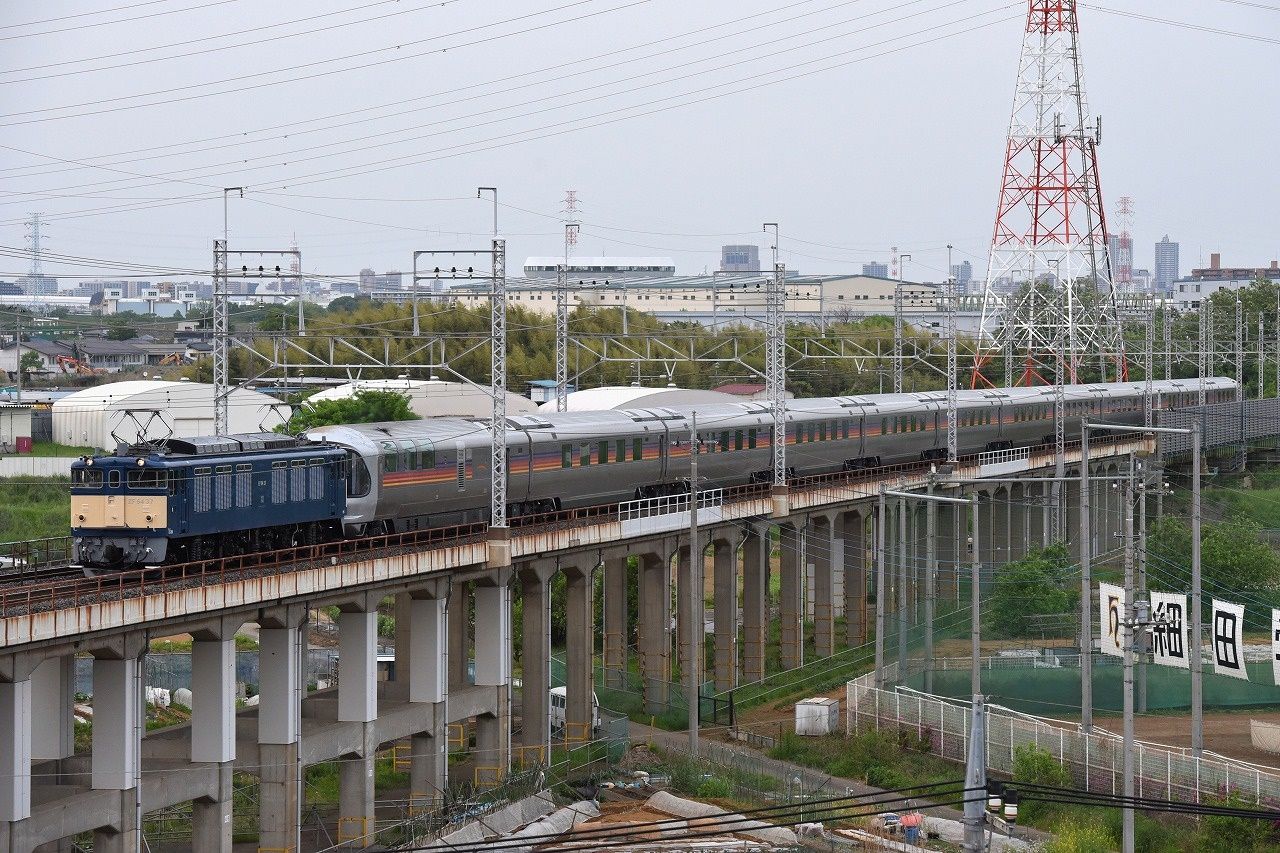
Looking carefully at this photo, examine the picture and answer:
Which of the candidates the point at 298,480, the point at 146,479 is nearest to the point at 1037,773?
the point at 298,480

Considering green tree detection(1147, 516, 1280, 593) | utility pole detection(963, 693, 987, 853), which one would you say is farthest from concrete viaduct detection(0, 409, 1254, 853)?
utility pole detection(963, 693, 987, 853)

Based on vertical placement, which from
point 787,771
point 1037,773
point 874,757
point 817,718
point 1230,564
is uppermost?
point 1230,564

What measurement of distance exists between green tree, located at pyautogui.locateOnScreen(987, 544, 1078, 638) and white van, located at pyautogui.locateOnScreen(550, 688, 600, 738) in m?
15.2

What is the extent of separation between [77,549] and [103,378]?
79948 millimetres

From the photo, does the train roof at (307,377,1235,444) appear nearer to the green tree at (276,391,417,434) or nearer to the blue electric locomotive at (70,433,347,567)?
the blue electric locomotive at (70,433,347,567)

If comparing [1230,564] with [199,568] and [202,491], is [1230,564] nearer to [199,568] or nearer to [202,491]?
[199,568]

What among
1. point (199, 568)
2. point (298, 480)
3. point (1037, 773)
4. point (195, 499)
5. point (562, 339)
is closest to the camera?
point (195, 499)

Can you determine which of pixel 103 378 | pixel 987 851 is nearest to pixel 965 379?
pixel 103 378

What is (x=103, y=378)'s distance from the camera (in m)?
110

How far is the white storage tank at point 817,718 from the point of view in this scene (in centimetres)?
4694

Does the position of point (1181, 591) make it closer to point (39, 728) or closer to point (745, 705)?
point (745, 705)

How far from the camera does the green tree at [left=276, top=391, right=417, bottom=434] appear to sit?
250 ft

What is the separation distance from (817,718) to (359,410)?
3543cm

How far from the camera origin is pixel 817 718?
4706 cm
